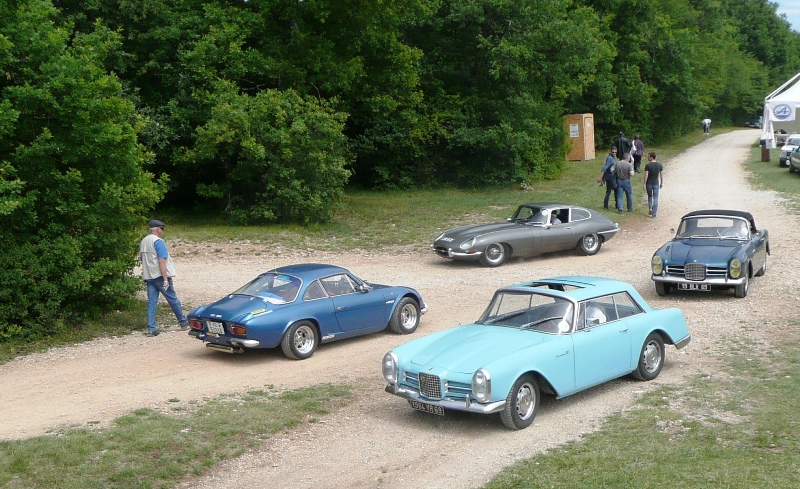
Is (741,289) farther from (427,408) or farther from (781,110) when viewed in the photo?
(781,110)

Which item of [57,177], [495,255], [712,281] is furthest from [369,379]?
[495,255]

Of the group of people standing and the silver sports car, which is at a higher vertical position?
the group of people standing

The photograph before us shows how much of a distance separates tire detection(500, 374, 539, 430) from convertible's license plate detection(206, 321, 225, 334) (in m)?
4.70

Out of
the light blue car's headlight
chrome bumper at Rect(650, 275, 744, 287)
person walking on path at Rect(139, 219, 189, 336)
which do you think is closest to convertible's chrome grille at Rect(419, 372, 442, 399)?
person walking on path at Rect(139, 219, 189, 336)

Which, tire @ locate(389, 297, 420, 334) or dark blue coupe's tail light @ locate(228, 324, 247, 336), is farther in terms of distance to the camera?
tire @ locate(389, 297, 420, 334)

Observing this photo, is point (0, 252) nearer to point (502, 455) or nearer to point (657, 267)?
point (502, 455)

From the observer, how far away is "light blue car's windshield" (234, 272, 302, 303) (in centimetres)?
1224

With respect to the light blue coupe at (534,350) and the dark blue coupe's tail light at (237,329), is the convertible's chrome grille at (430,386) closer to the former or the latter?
the light blue coupe at (534,350)

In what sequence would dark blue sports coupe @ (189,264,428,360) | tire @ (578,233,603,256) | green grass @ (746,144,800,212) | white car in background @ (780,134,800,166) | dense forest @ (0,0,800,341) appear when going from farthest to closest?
white car in background @ (780,134,800,166), green grass @ (746,144,800,212), tire @ (578,233,603,256), dense forest @ (0,0,800,341), dark blue sports coupe @ (189,264,428,360)

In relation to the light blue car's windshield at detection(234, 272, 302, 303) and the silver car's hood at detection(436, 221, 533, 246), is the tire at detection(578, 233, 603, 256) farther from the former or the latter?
the light blue car's windshield at detection(234, 272, 302, 303)

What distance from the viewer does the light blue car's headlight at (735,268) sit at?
15.0 m

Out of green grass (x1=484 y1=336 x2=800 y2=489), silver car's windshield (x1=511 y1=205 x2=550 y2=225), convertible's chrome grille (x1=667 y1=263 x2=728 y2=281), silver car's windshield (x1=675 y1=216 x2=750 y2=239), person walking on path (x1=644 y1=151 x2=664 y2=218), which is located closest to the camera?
green grass (x1=484 y1=336 x2=800 y2=489)

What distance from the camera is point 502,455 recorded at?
8.20 m

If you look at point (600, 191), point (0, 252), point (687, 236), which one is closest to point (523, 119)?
point (600, 191)
